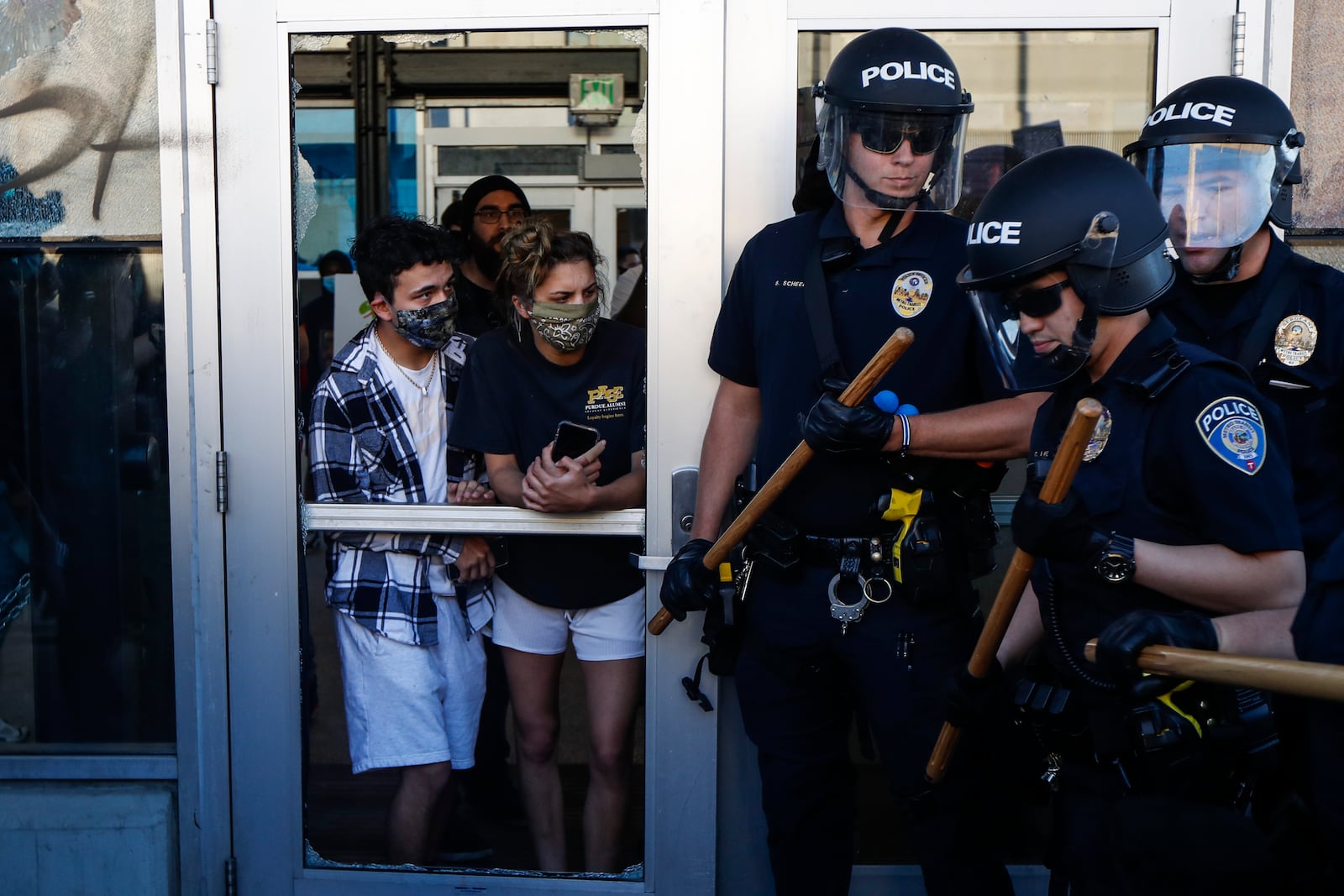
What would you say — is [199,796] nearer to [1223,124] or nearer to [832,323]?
[832,323]

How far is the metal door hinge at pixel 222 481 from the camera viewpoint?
297 centimetres

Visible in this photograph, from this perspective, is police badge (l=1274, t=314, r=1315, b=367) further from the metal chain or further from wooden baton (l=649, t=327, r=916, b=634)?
the metal chain

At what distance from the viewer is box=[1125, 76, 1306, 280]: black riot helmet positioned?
7.73 feet

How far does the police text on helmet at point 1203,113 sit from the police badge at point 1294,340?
40cm

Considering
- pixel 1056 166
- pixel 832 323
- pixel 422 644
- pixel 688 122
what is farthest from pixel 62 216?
pixel 1056 166

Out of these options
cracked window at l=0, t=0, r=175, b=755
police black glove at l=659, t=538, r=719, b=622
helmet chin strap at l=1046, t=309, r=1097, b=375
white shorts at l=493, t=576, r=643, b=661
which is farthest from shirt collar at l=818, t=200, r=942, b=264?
cracked window at l=0, t=0, r=175, b=755

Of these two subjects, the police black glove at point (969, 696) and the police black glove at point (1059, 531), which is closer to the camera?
the police black glove at point (1059, 531)

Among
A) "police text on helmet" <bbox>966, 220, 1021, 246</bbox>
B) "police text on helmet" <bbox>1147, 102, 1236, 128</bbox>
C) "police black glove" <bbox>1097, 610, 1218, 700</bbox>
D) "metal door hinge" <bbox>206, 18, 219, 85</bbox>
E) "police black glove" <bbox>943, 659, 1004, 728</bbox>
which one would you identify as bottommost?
"police black glove" <bbox>943, 659, 1004, 728</bbox>

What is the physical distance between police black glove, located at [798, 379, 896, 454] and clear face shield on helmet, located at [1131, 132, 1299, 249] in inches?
26.6

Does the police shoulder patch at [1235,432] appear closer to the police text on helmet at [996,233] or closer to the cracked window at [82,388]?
the police text on helmet at [996,233]

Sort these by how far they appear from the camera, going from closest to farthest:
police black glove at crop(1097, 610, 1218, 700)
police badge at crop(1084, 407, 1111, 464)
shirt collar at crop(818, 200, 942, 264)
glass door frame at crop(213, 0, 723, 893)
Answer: police black glove at crop(1097, 610, 1218, 700) < police badge at crop(1084, 407, 1111, 464) < shirt collar at crop(818, 200, 942, 264) < glass door frame at crop(213, 0, 723, 893)

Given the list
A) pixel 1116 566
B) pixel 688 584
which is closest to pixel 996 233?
pixel 1116 566

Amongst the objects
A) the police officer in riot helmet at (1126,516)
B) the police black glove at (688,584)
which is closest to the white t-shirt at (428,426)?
the police black glove at (688,584)

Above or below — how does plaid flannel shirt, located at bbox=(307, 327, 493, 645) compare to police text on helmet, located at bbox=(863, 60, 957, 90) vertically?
below
